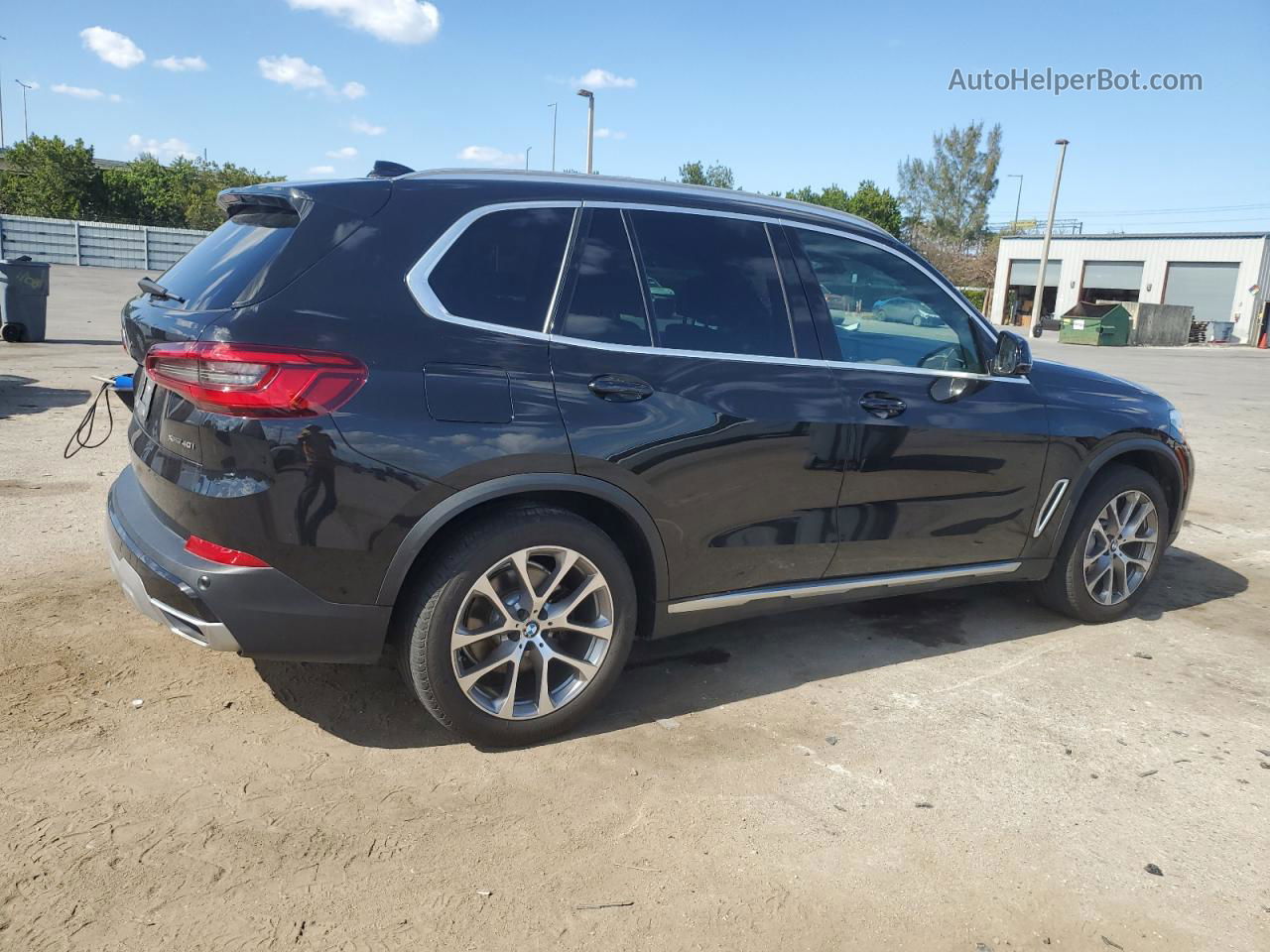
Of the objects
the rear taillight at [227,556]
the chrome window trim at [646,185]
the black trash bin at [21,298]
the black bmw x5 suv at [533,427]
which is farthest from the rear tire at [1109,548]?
the black trash bin at [21,298]

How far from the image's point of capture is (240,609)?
2811 millimetres

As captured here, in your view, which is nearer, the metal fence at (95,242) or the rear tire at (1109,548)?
the rear tire at (1109,548)

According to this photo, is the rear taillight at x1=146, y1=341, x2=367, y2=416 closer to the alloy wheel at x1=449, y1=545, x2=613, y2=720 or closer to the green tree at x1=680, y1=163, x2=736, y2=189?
the alloy wheel at x1=449, y1=545, x2=613, y2=720

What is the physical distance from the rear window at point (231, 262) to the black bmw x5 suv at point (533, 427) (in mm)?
15

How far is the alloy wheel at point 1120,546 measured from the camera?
4.68 meters

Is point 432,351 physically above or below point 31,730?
above

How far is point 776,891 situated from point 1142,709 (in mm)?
2091

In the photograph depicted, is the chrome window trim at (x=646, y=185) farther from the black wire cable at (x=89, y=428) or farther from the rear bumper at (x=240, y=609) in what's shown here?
the black wire cable at (x=89, y=428)

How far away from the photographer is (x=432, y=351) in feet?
9.55

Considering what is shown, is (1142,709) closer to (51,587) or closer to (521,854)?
(521,854)

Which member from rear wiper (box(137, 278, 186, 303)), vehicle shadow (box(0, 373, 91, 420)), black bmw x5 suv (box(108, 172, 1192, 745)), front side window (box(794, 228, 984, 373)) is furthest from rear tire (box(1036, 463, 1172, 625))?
vehicle shadow (box(0, 373, 91, 420))

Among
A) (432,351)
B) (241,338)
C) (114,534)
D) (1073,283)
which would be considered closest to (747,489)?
(432,351)

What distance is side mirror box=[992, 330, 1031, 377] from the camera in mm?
4102

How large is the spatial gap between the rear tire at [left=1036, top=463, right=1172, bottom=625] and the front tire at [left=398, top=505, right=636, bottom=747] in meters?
2.49
